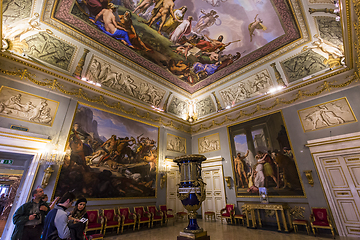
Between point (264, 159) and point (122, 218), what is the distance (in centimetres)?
736

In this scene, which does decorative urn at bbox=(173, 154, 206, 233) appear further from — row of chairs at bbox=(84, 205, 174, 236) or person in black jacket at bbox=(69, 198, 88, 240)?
row of chairs at bbox=(84, 205, 174, 236)

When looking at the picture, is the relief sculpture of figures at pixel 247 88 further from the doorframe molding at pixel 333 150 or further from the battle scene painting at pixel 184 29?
the doorframe molding at pixel 333 150

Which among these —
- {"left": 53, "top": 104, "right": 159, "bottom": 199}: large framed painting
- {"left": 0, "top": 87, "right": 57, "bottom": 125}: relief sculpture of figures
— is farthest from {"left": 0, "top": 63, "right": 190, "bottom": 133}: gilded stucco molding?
{"left": 0, "top": 87, "right": 57, "bottom": 125}: relief sculpture of figures

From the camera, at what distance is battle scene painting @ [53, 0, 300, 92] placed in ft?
23.5

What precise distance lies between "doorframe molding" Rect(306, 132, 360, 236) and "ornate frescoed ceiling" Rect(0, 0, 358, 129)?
9.36 ft

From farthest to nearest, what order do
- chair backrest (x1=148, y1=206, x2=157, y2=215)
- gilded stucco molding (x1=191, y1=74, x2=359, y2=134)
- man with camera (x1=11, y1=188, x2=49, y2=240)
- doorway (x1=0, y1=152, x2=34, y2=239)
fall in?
chair backrest (x1=148, y1=206, x2=157, y2=215) → gilded stucco molding (x1=191, y1=74, x2=359, y2=134) → doorway (x1=0, y1=152, x2=34, y2=239) → man with camera (x1=11, y1=188, x2=49, y2=240)

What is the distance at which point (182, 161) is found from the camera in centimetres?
553

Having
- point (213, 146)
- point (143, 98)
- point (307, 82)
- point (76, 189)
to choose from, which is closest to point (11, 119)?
point (76, 189)

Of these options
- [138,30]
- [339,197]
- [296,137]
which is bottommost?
[339,197]

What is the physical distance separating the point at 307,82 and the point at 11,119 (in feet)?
42.0

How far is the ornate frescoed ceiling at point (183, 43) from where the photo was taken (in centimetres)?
670

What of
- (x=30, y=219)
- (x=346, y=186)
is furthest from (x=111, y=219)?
(x=346, y=186)

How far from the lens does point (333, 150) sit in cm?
703

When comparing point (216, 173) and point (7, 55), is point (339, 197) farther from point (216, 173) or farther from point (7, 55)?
point (7, 55)
